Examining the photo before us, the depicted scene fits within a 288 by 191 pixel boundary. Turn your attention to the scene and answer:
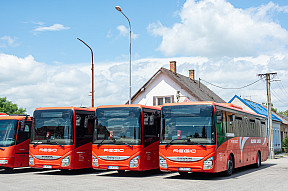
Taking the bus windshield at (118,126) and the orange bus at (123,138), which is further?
the bus windshield at (118,126)

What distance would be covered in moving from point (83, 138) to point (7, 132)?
3.64 metres

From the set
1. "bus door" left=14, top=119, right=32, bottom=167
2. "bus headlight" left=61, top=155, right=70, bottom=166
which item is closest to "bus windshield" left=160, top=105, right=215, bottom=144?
"bus headlight" left=61, top=155, right=70, bottom=166

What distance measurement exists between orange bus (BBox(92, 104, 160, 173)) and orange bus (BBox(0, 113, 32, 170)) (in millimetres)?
4010

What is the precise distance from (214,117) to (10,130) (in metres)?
9.55

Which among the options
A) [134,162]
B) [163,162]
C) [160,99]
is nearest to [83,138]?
[134,162]

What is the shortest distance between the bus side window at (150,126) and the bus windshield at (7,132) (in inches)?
248

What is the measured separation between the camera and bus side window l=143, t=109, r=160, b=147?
56.1 ft

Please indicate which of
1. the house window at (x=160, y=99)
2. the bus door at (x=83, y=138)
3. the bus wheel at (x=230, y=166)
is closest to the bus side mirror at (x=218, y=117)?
the bus wheel at (x=230, y=166)

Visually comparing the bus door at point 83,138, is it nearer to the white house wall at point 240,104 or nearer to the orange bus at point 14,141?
the orange bus at point 14,141

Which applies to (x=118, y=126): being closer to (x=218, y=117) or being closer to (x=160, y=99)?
(x=218, y=117)

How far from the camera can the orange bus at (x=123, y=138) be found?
16641mm

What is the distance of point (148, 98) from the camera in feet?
147

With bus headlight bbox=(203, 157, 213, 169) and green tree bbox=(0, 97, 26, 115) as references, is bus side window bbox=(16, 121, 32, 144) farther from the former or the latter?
green tree bbox=(0, 97, 26, 115)

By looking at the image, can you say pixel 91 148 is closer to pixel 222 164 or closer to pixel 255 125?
pixel 222 164
